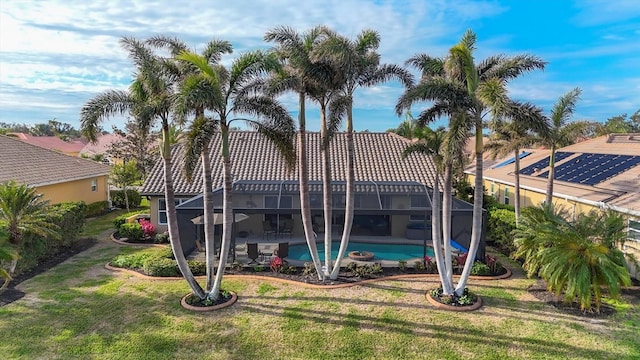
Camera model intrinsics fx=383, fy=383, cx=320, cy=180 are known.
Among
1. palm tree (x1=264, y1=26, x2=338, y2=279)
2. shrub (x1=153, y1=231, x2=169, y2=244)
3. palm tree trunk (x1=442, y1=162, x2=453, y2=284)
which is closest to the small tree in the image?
shrub (x1=153, y1=231, x2=169, y2=244)

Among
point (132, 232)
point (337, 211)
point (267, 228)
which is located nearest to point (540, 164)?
point (337, 211)

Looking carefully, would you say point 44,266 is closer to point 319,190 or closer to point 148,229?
point 148,229

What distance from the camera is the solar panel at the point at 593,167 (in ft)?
57.5

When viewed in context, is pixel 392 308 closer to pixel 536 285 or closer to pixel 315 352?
pixel 315 352

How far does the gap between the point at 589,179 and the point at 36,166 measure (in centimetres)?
3045

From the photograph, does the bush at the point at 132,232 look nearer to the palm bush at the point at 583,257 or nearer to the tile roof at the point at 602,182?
the palm bush at the point at 583,257

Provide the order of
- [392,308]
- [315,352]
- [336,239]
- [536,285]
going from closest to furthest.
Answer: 1. [315,352]
2. [392,308]
3. [536,285]
4. [336,239]

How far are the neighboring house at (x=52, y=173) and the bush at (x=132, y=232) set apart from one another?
13.8ft

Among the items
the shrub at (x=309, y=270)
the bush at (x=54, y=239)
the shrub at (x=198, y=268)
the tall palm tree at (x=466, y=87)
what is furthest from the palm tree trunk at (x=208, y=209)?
the bush at (x=54, y=239)

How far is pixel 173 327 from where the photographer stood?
34.3 ft

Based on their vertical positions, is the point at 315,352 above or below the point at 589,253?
below

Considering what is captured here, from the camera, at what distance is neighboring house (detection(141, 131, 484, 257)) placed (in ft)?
56.2

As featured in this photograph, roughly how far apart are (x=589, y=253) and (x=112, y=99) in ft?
46.8

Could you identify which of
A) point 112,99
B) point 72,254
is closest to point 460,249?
point 112,99
